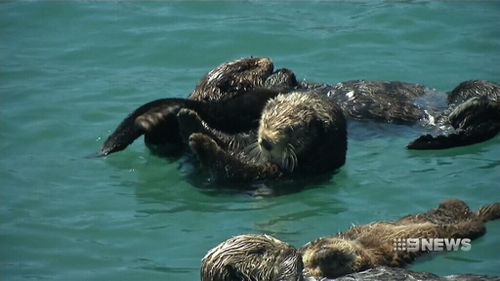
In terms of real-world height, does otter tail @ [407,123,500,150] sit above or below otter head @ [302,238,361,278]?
above

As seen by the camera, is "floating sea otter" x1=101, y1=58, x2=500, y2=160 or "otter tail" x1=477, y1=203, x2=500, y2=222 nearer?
"otter tail" x1=477, y1=203, x2=500, y2=222

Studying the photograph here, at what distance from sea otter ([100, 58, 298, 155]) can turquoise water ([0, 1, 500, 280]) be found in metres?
0.25

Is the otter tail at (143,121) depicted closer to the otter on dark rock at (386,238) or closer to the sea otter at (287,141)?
the sea otter at (287,141)

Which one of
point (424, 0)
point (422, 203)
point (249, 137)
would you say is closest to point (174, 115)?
point (249, 137)

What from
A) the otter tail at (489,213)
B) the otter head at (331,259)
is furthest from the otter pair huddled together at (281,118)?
the otter head at (331,259)

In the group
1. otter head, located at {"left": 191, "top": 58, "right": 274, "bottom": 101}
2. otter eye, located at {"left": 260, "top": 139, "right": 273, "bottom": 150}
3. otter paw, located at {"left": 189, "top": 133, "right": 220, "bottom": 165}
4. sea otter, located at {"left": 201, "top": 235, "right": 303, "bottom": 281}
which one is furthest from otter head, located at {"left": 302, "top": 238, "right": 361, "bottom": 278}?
otter head, located at {"left": 191, "top": 58, "right": 274, "bottom": 101}

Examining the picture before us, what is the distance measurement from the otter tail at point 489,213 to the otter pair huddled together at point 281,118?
1396 millimetres

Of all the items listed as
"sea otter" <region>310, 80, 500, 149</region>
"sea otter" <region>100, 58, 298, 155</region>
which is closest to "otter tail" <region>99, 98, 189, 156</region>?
"sea otter" <region>100, 58, 298, 155</region>

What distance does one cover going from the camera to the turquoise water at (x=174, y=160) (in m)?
8.25

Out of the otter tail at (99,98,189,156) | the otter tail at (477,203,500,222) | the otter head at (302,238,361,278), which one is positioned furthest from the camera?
the otter tail at (99,98,189,156)

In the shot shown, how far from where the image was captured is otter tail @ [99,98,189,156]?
30.7 feet

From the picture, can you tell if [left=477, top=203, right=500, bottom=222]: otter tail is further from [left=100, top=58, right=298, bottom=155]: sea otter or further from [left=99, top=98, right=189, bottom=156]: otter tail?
[left=99, top=98, right=189, bottom=156]: otter tail

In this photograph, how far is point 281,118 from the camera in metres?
9.02

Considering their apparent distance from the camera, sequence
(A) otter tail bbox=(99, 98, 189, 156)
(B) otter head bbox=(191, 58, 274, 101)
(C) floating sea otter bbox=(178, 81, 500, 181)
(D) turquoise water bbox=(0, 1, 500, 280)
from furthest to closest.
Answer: (B) otter head bbox=(191, 58, 274, 101) < (A) otter tail bbox=(99, 98, 189, 156) < (C) floating sea otter bbox=(178, 81, 500, 181) < (D) turquoise water bbox=(0, 1, 500, 280)
